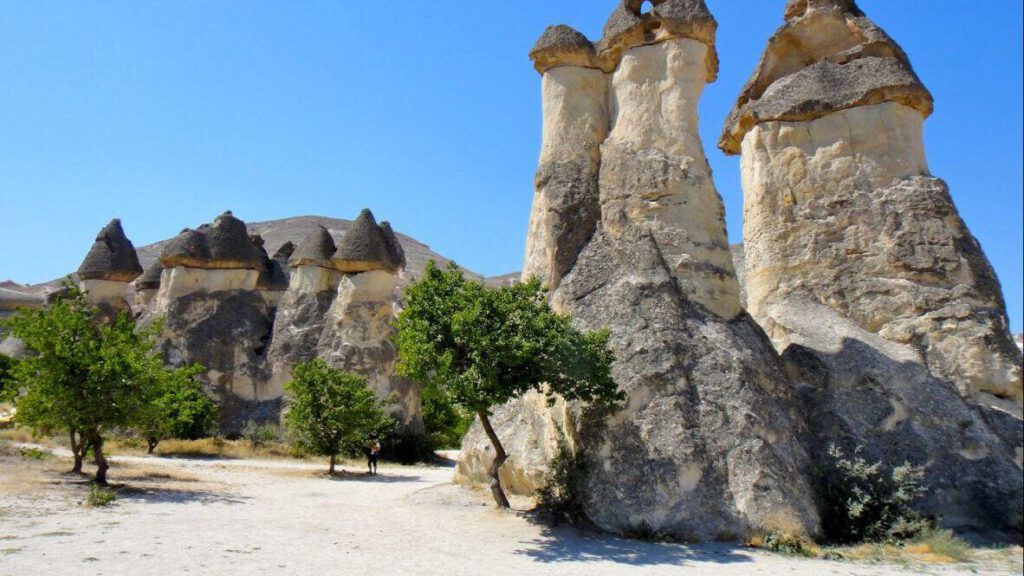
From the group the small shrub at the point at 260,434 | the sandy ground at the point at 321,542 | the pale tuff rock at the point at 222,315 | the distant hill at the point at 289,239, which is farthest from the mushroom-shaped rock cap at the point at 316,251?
the distant hill at the point at 289,239

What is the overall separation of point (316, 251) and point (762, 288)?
1426 centimetres

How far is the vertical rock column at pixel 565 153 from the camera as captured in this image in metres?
11.6

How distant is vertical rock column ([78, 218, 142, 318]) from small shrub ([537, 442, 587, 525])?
19.4m

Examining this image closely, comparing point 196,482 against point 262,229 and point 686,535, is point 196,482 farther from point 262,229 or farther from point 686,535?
point 262,229

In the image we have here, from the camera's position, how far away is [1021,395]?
10992 mm

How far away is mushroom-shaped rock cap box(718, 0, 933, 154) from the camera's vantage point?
512 inches

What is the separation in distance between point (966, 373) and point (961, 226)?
273cm

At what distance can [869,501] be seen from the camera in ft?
29.8

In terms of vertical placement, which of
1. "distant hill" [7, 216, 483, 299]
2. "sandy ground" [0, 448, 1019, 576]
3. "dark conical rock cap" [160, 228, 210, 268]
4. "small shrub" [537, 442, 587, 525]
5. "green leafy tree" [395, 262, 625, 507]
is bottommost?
"sandy ground" [0, 448, 1019, 576]

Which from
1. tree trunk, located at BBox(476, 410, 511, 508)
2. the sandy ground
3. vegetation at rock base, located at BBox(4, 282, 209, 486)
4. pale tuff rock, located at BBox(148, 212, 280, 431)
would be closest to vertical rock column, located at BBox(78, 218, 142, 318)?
pale tuff rock, located at BBox(148, 212, 280, 431)

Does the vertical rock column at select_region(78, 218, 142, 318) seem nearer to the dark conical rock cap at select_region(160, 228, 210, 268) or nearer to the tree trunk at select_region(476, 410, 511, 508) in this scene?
the dark conical rock cap at select_region(160, 228, 210, 268)

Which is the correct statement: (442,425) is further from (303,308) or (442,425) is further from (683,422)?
(683,422)

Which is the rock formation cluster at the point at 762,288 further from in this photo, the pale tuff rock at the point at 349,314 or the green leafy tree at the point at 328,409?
the pale tuff rock at the point at 349,314

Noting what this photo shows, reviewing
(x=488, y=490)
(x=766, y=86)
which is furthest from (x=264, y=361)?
(x=766, y=86)
